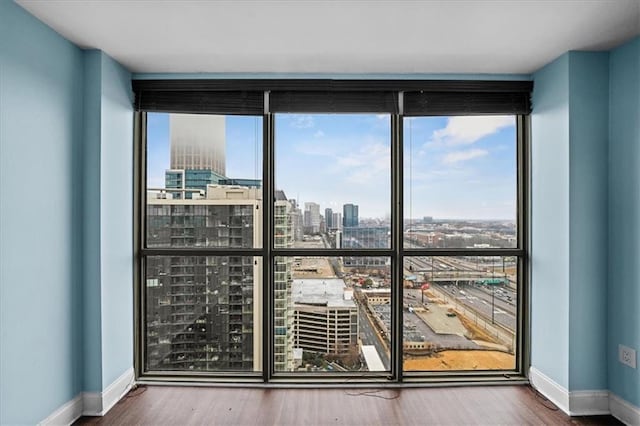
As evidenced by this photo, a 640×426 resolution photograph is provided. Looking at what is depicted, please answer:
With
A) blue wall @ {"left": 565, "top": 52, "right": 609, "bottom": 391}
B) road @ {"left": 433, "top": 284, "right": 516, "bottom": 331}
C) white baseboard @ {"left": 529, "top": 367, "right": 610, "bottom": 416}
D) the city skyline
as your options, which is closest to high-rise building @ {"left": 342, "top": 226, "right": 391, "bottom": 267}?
the city skyline

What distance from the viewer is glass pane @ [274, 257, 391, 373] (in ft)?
10.0

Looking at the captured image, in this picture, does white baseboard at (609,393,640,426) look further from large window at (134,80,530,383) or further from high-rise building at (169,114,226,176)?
high-rise building at (169,114,226,176)

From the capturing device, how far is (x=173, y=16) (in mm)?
2119

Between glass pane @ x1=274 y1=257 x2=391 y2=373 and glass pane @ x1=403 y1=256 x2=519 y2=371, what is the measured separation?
255 millimetres

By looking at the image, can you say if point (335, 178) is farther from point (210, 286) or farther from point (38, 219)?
point (38, 219)

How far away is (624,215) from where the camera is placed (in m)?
2.47

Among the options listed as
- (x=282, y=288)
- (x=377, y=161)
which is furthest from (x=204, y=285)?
(x=377, y=161)

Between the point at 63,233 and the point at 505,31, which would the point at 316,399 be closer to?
the point at 63,233

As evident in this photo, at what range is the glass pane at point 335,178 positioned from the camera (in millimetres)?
3082

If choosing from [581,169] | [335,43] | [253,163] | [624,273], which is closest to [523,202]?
[581,169]

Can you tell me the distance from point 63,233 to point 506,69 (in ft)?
11.3

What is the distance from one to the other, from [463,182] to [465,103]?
654 mm

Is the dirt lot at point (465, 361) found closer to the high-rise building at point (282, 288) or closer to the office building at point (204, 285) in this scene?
the high-rise building at point (282, 288)

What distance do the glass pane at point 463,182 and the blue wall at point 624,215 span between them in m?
0.69
